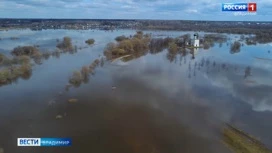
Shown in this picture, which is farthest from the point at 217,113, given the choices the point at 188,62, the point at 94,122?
the point at 188,62

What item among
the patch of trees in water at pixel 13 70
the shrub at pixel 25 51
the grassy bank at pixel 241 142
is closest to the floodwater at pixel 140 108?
the grassy bank at pixel 241 142

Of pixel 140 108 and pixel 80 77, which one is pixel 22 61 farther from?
pixel 140 108

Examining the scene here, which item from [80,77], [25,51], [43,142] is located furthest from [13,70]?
[43,142]

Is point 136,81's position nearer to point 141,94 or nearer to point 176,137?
point 141,94

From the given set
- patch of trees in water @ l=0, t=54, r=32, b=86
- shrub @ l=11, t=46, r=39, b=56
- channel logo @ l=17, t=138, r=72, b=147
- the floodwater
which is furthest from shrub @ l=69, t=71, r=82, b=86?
shrub @ l=11, t=46, r=39, b=56

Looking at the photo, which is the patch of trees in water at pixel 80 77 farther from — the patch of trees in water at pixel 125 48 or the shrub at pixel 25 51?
the shrub at pixel 25 51

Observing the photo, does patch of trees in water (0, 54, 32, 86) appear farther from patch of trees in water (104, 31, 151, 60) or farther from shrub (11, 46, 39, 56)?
patch of trees in water (104, 31, 151, 60)
